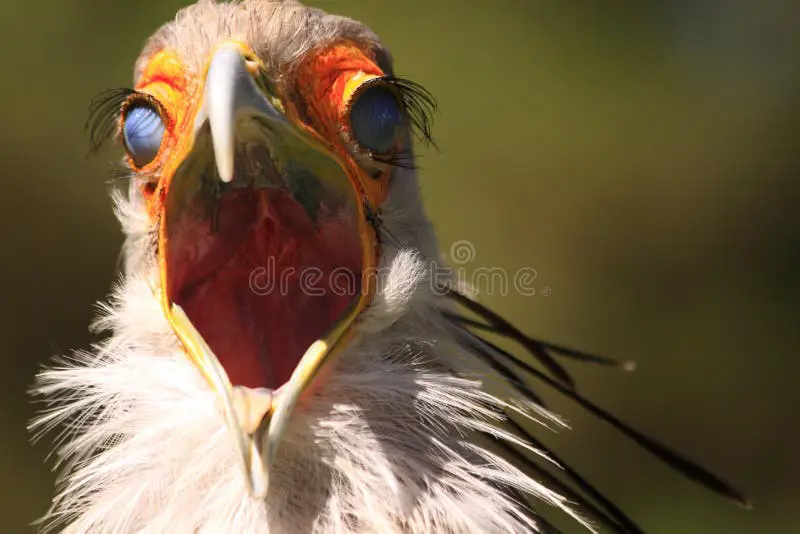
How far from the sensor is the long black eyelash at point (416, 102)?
5.04 feet

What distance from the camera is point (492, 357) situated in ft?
5.13

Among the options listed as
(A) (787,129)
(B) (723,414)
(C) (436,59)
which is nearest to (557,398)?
(B) (723,414)

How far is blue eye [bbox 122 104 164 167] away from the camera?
1.42m

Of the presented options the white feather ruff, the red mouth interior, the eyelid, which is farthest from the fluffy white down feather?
the eyelid

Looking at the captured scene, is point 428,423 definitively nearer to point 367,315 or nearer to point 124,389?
point 367,315

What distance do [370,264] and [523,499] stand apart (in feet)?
1.53

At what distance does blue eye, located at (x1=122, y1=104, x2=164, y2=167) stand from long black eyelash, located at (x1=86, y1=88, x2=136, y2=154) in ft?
0.33

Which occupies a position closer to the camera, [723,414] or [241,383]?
[241,383]

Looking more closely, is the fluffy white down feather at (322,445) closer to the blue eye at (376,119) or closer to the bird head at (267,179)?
the bird head at (267,179)

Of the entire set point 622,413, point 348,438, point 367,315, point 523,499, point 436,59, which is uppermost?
point 436,59

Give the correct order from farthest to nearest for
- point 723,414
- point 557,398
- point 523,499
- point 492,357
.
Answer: point 723,414, point 557,398, point 492,357, point 523,499

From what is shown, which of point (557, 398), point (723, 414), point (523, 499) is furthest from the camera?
point (723, 414)

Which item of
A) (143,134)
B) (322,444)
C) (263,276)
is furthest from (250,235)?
(322,444)
